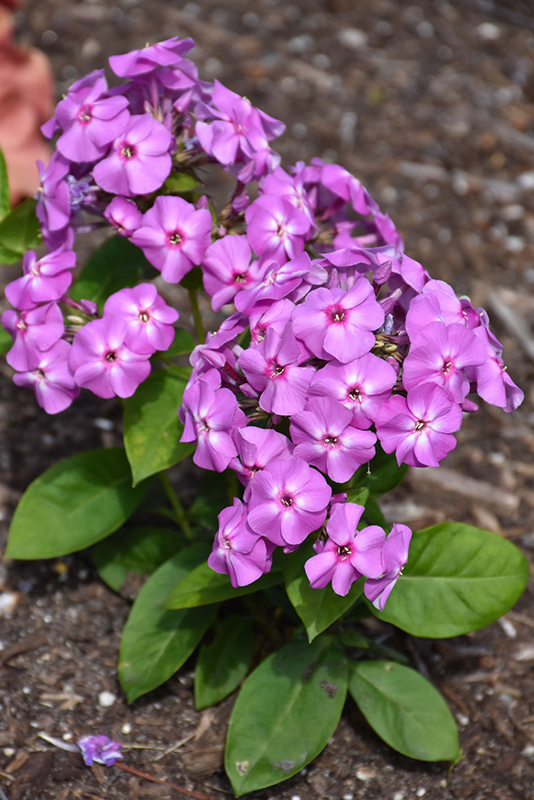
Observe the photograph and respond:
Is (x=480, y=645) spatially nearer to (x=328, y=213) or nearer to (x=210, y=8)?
(x=328, y=213)

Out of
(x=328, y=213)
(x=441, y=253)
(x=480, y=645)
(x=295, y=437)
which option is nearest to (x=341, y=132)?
(x=441, y=253)

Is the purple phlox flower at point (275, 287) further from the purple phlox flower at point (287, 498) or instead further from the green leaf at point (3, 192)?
the green leaf at point (3, 192)

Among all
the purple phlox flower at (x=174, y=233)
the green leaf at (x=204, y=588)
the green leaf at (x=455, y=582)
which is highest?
the purple phlox flower at (x=174, y=233)

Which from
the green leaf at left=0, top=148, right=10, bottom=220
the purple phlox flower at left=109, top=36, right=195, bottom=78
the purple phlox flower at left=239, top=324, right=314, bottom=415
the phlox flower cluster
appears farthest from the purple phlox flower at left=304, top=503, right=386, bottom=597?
the green leaf at left=0, top=148, right=10, bottom=220

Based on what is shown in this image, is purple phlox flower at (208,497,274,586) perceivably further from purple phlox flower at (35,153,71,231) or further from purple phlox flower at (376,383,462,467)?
purple phlox flower at (35,153,71,231)

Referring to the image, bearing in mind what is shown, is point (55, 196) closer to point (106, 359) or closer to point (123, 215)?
point (123, 215)

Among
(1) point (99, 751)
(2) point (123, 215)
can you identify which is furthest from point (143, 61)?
(1) point (99, 751)

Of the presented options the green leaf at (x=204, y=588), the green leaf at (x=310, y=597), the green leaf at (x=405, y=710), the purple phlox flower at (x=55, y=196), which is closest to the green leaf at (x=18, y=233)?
the purple phlox flower at (x=55, y=196)
